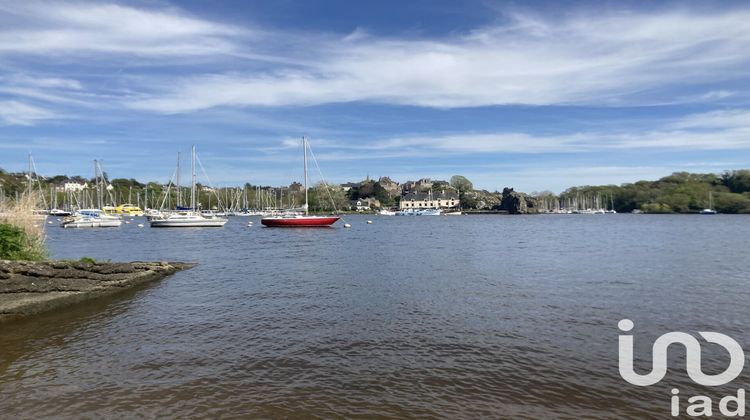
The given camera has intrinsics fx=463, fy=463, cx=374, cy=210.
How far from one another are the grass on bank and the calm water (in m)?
4.93

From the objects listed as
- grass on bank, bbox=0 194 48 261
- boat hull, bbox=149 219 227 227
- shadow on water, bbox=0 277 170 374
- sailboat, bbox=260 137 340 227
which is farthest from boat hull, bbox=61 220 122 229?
shadow on water, bbox=0 277 170 374

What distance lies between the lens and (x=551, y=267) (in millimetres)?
31375

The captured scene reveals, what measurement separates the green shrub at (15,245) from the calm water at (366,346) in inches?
188

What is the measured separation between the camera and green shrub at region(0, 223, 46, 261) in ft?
67.5

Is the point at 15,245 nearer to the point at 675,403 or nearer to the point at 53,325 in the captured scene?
the point at 53,325

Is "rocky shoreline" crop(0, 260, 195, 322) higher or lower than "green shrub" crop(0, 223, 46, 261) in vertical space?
lower

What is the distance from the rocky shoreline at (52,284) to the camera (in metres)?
17.1

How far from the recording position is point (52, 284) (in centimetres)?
1903

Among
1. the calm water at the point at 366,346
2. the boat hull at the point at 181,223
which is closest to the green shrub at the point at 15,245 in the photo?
the calm water at the point at 366,346

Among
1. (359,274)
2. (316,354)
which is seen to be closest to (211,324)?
(316,354)

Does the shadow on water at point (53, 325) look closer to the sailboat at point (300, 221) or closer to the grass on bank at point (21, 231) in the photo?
the grass on bank at point (21, 231)

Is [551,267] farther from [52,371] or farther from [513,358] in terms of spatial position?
[52,371]

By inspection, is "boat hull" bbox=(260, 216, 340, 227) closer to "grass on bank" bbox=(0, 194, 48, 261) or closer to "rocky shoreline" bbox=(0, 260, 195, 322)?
"grass on bank" bbox=(0, 194, 48, 261)

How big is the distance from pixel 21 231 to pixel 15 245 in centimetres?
150
